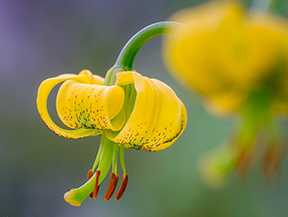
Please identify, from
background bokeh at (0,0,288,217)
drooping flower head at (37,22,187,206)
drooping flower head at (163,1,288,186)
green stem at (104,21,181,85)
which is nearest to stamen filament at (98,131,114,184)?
drooping flower head at (37,22,187,206)

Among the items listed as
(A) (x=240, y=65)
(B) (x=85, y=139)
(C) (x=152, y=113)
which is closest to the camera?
(A) (x=240, y=65)

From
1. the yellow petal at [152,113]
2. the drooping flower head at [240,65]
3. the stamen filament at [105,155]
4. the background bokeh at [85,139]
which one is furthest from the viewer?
the background bokeh at [85,139]

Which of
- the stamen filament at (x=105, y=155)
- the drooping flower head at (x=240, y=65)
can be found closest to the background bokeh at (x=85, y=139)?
the stamen filament at (x=105, y=155)

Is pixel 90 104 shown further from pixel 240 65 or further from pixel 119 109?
pixel 240 65

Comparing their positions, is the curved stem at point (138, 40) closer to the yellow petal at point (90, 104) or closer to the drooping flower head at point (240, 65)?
the yellow petal at point (90, 104)

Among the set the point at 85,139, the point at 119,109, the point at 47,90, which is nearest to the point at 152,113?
the point at 119,109

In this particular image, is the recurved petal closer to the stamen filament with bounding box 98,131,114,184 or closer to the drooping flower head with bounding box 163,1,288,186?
the stamen filament with bounding box 98,131,114,184

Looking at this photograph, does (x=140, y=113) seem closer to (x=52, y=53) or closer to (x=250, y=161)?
(x=250, y=161)
